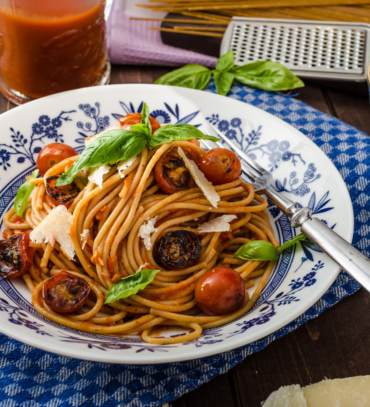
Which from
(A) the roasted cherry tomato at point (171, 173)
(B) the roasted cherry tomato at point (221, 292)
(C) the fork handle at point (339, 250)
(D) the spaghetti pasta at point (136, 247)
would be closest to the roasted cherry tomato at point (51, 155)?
(D) the spaghetti pasta at point (136, 247)

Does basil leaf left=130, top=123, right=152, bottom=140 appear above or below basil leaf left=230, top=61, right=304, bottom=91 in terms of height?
above

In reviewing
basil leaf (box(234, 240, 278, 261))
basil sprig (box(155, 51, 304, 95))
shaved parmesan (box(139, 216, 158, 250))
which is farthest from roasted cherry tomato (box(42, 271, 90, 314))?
basil sprig (box(155, 51, 304, 95))

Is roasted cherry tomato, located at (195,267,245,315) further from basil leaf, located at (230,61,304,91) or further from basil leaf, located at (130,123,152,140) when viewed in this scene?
basil leaf, located at (230,61,304,91)

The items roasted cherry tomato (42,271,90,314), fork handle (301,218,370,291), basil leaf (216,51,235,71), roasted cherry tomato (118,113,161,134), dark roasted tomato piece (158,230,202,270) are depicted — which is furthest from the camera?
basil leaf (216,51,235,71)

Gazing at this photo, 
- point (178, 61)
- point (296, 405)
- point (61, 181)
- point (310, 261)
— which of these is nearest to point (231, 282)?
point (310, 261)

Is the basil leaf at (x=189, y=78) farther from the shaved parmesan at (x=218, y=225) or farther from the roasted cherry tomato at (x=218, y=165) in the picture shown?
the shaved parmesan at (x=218, y=225)

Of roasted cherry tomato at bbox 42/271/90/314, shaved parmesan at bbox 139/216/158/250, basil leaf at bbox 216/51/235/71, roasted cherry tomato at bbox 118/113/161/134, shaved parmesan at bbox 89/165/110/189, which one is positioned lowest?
roasted cherry tomato at bbox 42/271/90/314

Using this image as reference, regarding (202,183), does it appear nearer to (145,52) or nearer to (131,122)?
(131,122)
